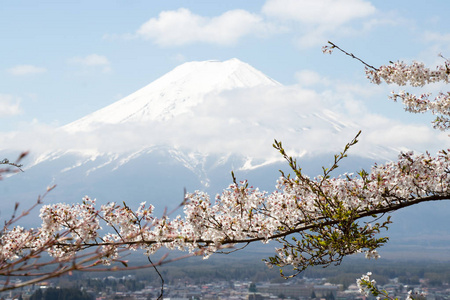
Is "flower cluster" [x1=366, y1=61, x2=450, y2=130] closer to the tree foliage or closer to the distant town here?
the tree foliage

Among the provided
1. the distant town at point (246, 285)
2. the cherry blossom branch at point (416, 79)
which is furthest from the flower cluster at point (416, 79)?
the distant town at point (246, 285)

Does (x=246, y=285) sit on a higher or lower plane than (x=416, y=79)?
lower

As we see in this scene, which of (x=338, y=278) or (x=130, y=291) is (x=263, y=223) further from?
(x=338, y=278)

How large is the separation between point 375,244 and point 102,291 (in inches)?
5266

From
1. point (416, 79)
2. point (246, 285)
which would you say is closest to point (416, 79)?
point (416, 79)

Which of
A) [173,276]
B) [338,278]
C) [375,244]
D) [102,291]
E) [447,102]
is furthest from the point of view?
[173,276]

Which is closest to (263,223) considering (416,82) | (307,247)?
(307,247)

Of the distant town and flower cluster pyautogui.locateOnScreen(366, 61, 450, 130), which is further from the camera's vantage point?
the distant town

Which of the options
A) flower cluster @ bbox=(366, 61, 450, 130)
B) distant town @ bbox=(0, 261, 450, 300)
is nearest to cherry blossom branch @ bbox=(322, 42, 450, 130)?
flower cluster @ bbox=(366, 61, 450, 130)

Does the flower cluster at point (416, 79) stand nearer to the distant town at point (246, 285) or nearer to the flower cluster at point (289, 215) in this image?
the flower cluster at point (289, 215)

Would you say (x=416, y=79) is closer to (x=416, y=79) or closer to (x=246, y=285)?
(x=416, y=79)

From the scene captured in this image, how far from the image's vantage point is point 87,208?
6664 mm

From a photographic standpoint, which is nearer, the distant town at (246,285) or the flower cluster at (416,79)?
the flower cluster at (416,79)

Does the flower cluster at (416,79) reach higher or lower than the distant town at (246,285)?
higher
